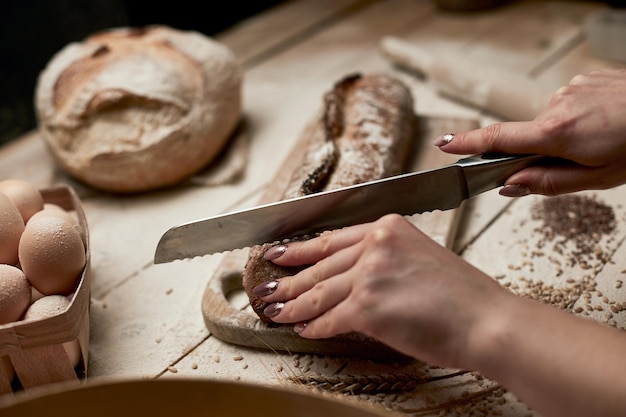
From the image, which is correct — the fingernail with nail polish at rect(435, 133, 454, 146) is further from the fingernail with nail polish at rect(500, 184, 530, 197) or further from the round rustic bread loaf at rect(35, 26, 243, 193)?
the round rustic bread loaf at rect(35, 26, 243, 193)

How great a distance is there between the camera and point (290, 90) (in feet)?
7.14

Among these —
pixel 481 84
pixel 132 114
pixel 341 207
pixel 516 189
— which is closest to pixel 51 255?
pixel 341 207

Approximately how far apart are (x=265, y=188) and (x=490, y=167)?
2.37ft

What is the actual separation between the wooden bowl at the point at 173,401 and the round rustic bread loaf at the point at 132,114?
869 millimetres

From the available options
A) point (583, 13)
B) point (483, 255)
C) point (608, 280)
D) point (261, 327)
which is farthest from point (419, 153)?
point (583, 13)

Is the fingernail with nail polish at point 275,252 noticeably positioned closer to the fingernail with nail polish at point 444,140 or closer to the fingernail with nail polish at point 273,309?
the fingernail with nail polish at point 273,309

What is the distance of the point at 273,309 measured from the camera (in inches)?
43.3

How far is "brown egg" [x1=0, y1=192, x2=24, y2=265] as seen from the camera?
110 cm

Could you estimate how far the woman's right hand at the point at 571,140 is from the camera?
3.56 feet

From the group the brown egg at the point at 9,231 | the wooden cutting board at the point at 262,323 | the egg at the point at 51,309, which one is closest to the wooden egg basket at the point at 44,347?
the egg at the point at 51,309

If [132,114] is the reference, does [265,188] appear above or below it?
below

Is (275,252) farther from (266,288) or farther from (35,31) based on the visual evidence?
(35,31)

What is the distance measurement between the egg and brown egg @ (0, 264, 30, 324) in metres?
0.02

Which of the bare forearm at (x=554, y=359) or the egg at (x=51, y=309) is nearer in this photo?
the bare forearm at (x=554, y=359)
